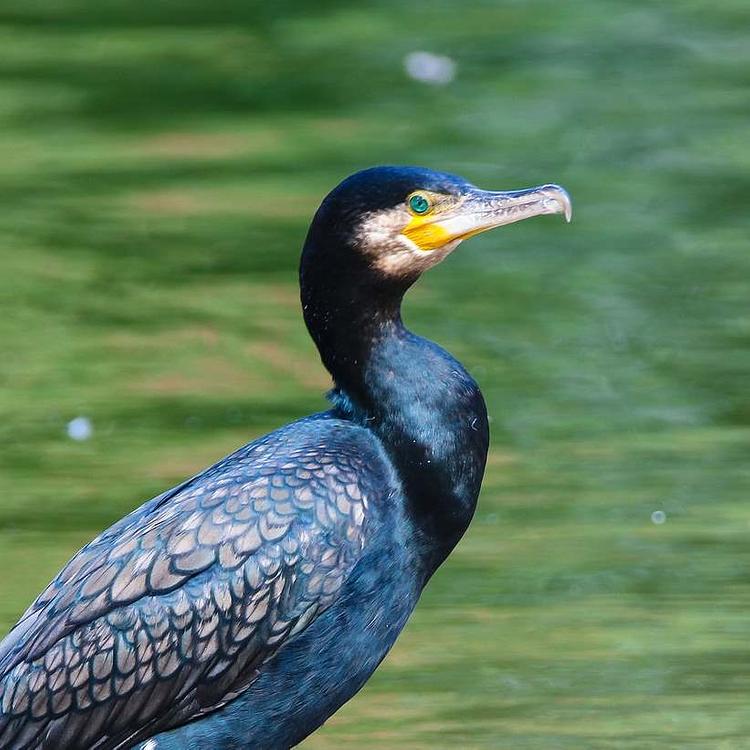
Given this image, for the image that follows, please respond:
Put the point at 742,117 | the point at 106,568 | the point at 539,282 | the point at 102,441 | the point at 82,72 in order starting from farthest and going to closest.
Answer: the point at 82,72
the point at 742,117
the point at 539,282
the point at 102,441
the point at 106,568

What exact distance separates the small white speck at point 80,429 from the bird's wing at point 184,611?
2368 millimetres

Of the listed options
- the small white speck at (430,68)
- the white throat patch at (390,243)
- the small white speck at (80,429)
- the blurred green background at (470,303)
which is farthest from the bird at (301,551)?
the small white speck at (430,68)

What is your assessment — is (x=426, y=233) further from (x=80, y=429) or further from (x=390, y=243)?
(x=80, y=429)

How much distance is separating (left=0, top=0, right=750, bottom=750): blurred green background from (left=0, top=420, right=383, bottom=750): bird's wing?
3.03 feet

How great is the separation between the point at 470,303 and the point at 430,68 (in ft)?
6.86

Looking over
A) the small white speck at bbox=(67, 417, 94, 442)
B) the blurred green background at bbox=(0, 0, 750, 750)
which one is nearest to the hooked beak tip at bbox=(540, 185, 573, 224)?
the blurred green background at bbox=(0, 0, 750, 750)

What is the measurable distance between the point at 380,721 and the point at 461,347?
209 cm

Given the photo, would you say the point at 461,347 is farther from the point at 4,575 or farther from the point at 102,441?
the point at 4,575

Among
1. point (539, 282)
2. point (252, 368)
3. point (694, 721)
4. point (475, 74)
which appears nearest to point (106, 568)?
point (694, 721)

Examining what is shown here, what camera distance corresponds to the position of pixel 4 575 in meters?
5.47

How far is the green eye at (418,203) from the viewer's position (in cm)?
414

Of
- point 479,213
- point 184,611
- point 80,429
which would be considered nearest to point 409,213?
point 479,213

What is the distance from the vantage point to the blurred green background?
514 centimetres

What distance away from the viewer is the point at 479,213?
420 centimetres
